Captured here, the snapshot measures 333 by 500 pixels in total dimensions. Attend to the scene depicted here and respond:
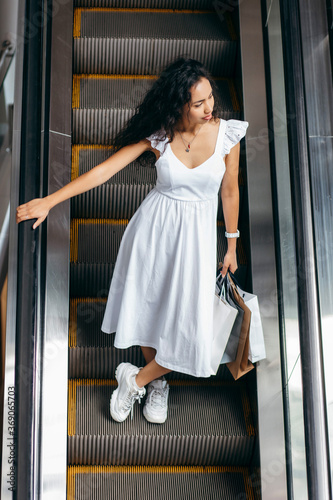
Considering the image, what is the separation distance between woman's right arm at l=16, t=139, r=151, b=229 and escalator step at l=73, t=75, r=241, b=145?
1.25 metres

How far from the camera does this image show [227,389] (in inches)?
132

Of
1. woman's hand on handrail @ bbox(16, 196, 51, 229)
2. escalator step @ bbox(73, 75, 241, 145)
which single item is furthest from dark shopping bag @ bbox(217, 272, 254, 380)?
escalator step @ bbox(73, 75, 241, 145)

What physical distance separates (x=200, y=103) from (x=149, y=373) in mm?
1349

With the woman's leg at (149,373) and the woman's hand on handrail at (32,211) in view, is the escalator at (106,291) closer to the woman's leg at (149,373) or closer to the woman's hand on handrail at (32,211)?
the woman's leg at (149,373)

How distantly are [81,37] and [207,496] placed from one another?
121 inches

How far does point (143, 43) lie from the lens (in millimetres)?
4309

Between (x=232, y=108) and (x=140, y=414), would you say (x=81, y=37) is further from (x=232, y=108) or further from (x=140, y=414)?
(x=140, y=414)

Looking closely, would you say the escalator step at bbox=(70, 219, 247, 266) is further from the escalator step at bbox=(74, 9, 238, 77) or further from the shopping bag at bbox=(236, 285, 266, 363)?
the escalator step at bbox=(74, 9, 238, 77)

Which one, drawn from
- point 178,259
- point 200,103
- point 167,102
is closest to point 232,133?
point 200,103

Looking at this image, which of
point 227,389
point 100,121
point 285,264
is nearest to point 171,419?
point 227,389

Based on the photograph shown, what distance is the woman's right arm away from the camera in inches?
102

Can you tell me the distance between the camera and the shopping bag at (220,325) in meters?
2.94

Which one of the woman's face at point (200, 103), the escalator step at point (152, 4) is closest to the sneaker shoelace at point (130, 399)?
the woman's face at point (200, 103)

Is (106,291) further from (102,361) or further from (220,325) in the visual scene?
(220,325)
